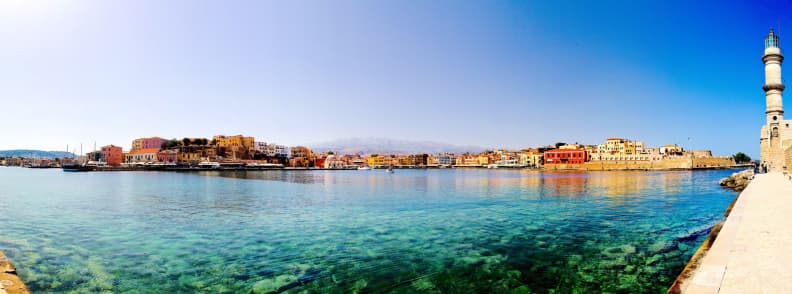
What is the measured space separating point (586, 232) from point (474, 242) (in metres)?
3.70

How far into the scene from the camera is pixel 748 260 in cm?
498

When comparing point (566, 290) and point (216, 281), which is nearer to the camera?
point (566, 290)

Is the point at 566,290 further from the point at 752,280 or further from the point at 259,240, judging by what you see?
the point at 259,240

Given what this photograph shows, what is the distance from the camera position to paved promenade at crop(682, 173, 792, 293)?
4.02m

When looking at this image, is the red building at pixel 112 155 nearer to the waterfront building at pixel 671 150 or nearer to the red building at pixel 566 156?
the red building at pixel 566 156

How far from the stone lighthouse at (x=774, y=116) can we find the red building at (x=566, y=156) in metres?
59.9

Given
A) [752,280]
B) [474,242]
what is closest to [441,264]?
[474,242]

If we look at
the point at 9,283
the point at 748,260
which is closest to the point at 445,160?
the point at 748,260

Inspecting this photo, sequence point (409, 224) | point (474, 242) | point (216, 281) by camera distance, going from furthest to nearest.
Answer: point (409, 224), point (474, 242), point (216, 281)

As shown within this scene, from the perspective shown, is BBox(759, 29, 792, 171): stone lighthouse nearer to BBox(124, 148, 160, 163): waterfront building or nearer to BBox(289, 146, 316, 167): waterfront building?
BBox(289, 146, 316, 167): waterfront building

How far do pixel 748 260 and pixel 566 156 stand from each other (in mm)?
108352

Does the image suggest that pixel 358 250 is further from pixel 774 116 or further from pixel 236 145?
pixel 236 145

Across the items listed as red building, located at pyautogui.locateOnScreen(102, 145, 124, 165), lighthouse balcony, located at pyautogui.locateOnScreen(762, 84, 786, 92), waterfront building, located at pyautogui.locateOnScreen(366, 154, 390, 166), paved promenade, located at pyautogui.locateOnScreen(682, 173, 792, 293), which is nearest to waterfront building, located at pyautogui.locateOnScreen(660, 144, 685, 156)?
lighthouse balcony, located at pyautogui.locateOnScreen(762, 84, 786, 92)

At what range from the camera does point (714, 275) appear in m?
4.41
